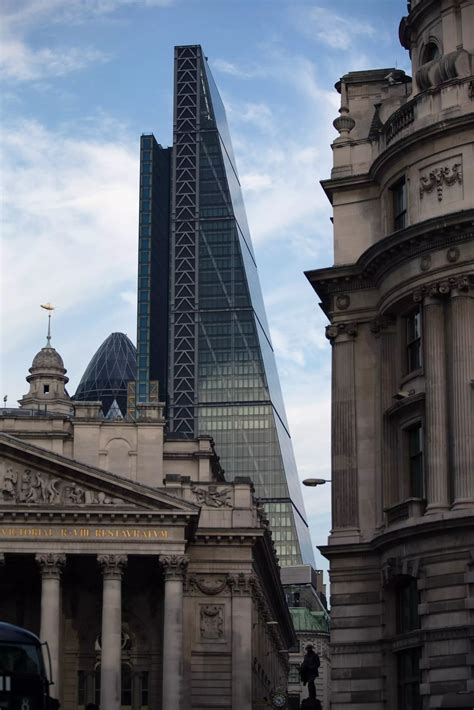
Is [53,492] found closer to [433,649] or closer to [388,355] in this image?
[388,355]

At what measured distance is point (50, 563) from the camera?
85.2 m

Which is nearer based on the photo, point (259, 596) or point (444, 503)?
point (444, 503)

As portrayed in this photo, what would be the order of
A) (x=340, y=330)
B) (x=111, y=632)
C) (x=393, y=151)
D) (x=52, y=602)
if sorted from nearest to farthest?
1. (x=393, y=151)
2. (x=340, y=330)
3. (x=111, y=632)
4. (x=52, y=602)

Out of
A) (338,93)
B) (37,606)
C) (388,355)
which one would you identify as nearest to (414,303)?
(388,355)

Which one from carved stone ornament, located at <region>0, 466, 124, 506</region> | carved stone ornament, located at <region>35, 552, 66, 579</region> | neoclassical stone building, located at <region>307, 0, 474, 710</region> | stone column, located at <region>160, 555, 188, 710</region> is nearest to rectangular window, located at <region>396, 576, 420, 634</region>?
neoclassical stone building, located at <region>307, 0, 474, 710</region>

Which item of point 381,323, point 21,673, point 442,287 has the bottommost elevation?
point 21,673

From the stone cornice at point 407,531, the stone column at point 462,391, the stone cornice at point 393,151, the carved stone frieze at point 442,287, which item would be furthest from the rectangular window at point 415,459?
the stone cornice at point 393,151

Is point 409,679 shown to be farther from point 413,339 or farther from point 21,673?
point 21,673

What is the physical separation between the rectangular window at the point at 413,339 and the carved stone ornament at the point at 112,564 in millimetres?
37841

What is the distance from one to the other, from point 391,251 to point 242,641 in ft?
145

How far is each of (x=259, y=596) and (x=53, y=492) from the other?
1938cm

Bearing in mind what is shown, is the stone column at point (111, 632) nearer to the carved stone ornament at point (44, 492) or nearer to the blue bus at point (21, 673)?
the carved stone ornament at point (44, 492)

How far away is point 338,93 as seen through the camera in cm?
5828

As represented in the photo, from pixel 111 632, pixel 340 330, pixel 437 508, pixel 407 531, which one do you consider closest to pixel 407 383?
pixel 340 330
